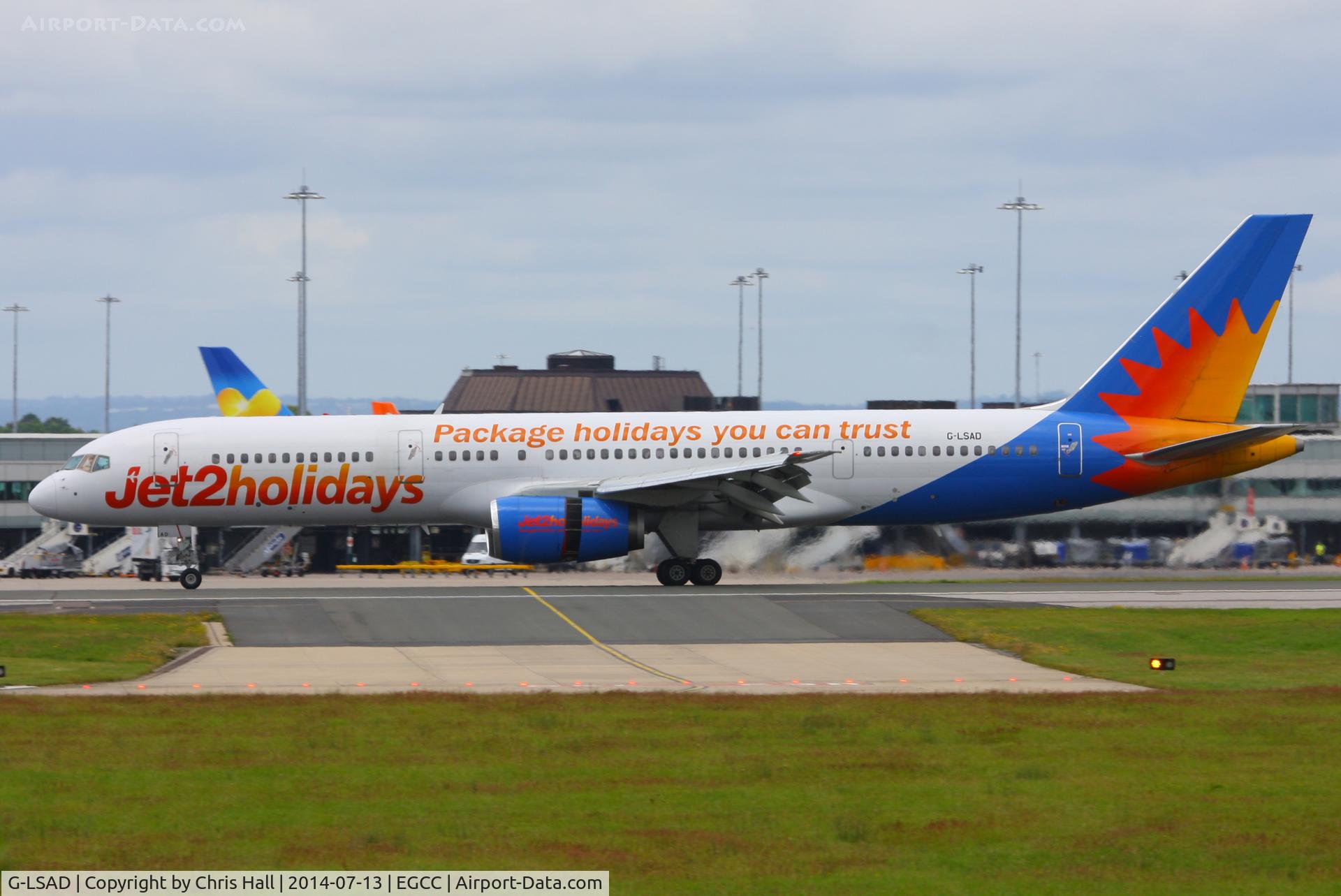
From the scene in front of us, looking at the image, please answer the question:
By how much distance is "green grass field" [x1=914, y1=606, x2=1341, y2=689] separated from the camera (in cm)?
2081

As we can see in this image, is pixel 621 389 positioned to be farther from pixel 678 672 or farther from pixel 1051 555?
pixel 678 672

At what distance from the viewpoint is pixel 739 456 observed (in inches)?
1367

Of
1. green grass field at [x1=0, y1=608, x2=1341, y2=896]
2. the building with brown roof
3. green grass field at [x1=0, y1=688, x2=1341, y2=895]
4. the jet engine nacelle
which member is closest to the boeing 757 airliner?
the jet engine nacelle

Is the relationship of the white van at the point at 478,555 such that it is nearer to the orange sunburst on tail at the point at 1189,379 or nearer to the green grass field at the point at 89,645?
the green grass field at the point at 89,645

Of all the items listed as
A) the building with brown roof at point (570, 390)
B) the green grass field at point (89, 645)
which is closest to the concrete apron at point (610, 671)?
the green grass field at point (89, 645)

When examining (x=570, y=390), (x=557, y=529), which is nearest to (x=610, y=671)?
(x=557, y=529)

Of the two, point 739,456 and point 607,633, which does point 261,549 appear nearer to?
point 739,456

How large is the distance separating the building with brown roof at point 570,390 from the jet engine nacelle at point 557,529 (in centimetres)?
3215

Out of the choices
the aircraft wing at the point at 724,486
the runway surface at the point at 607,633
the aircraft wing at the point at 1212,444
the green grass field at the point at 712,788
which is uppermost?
the aircraft wing at the point at 1212,444

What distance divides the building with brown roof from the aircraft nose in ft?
102

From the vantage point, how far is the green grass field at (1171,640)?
2081 centimetres

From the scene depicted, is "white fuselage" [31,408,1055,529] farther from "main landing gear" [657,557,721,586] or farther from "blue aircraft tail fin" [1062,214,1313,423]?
"blue aircraft tail fin" [1062,214,1313,423]

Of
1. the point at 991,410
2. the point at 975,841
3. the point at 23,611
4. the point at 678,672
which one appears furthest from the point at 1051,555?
the point at 975,841

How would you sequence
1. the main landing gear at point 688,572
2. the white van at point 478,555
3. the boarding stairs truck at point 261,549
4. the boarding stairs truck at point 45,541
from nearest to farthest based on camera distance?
the main landing gear at point 688,572 < the boarding stairs truck at point 261,549 < the white van at point 478,555 < the boarding stairs truck at point 45,541
